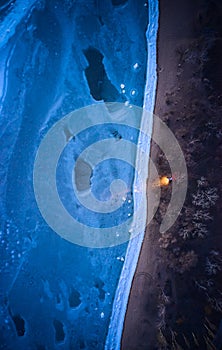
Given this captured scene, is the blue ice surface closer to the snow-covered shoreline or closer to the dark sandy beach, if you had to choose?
the snow-covered shoreline

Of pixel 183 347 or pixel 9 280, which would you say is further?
pixel 9 280

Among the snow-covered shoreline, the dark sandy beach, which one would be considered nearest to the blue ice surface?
the snow-covered shoreline

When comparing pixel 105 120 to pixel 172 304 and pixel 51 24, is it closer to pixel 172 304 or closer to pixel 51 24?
pixel 51 24

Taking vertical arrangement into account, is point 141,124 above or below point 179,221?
above

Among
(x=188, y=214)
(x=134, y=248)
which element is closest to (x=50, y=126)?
(x=134, y=248)

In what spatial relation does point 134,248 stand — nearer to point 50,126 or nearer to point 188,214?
point 188,214

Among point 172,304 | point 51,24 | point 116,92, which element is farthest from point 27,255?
point 51,24

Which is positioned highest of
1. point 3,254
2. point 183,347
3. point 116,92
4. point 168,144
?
point 116,92
